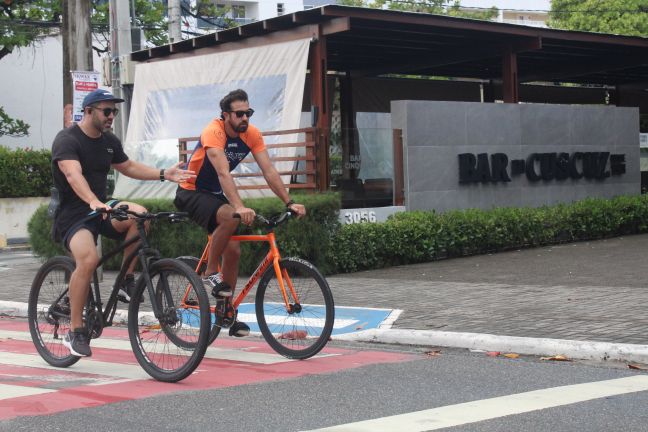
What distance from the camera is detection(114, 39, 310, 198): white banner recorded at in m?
16.8

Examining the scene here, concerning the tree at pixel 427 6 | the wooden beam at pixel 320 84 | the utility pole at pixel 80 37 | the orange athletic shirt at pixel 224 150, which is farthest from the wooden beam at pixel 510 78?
the tree at pixel 427 6

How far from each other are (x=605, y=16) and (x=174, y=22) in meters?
27.8

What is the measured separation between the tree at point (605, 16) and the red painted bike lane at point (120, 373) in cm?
3944

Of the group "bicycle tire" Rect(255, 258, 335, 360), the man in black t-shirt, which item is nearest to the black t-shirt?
the man in black t-shirt

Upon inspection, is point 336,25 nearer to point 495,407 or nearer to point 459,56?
point 459,56

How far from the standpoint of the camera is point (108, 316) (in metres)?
7.46

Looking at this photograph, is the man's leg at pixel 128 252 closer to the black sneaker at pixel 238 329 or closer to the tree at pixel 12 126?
the black sneaker at pixel 238 329

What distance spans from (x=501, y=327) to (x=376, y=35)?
10.9m

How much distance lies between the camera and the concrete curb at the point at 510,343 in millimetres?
7455

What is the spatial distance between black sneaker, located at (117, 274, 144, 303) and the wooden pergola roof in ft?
29.1

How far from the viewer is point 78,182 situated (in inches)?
282

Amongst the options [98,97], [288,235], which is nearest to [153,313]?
[98,97]

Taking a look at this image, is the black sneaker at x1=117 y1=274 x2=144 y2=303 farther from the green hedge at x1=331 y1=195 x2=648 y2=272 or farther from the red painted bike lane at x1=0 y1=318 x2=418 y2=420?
the green hedge at x1=331 y1=195 x2=648 y2=272

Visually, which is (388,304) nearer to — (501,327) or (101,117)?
(501,327)
